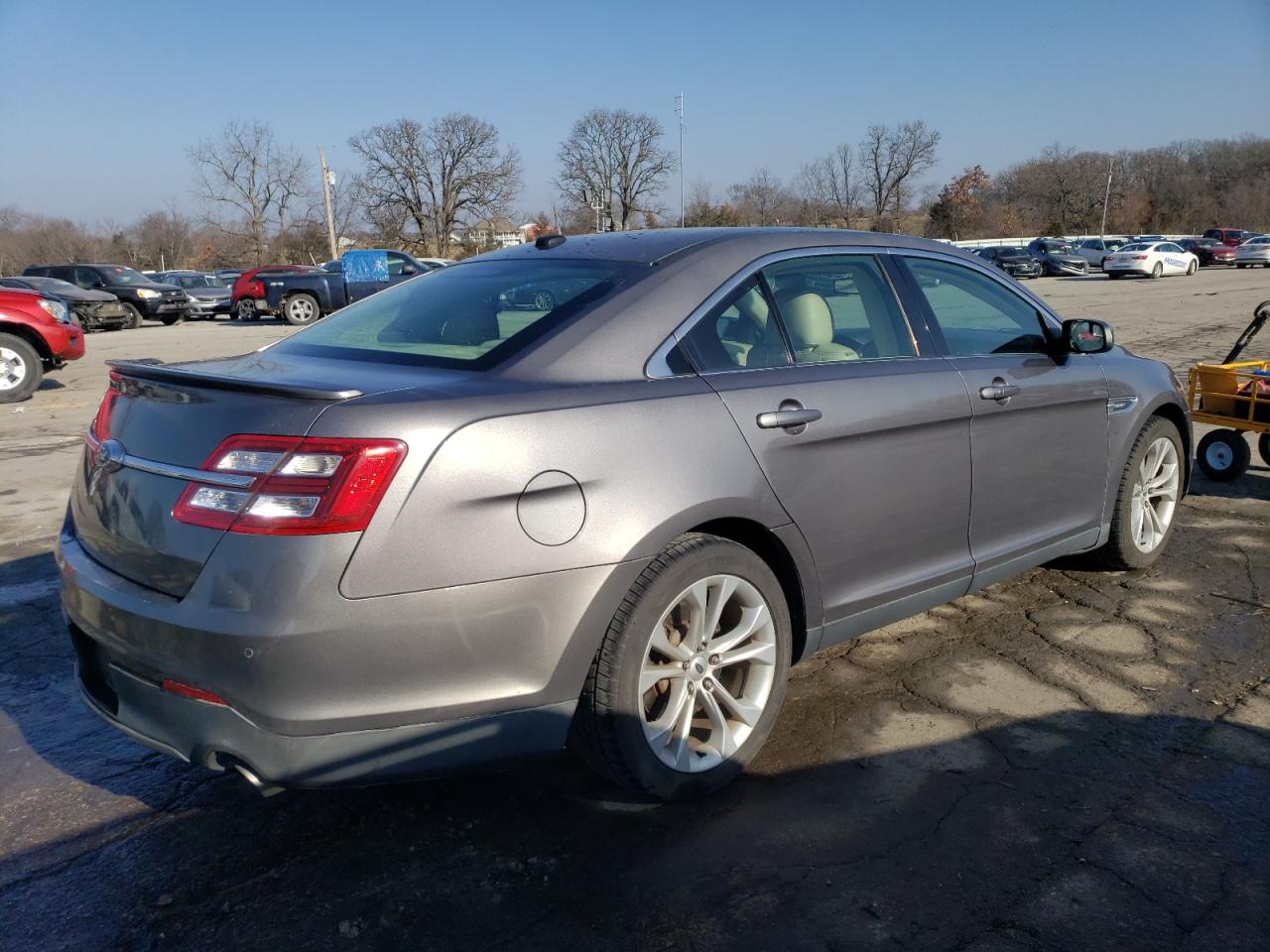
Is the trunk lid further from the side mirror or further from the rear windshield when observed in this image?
the side mirror

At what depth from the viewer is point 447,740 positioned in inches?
93.5

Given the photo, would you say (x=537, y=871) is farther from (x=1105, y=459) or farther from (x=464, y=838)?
(x=1105, y=459)

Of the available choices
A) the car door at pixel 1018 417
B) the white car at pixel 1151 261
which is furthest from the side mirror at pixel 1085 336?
the white car at pixel 1151 261

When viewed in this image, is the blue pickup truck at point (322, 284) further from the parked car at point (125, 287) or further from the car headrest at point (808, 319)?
the car headrest at point (808, 319)

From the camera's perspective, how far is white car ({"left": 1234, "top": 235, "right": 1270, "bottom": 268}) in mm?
44134

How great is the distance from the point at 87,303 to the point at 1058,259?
38301 mm

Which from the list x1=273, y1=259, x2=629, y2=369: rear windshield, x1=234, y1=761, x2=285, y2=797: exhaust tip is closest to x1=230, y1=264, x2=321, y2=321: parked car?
x1=273, y1=259, x2=629, y2=369: rear windshield

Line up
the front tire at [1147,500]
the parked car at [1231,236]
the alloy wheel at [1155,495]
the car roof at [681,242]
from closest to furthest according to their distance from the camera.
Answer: the car roof at [681,242] < the front tire at [1147,500] < the alloy wheel at [1155,495] < the parked car at [1231,236]

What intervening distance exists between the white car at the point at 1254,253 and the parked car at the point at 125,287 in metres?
44.2

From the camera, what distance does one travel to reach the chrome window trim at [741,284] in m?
2.82

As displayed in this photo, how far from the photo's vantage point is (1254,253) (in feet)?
146

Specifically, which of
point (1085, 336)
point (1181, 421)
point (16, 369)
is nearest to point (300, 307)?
point (16, 369)

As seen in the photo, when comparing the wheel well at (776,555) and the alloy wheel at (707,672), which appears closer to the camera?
the alloy wheel at (707,672)

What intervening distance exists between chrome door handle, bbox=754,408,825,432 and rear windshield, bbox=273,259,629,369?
1.95ft
